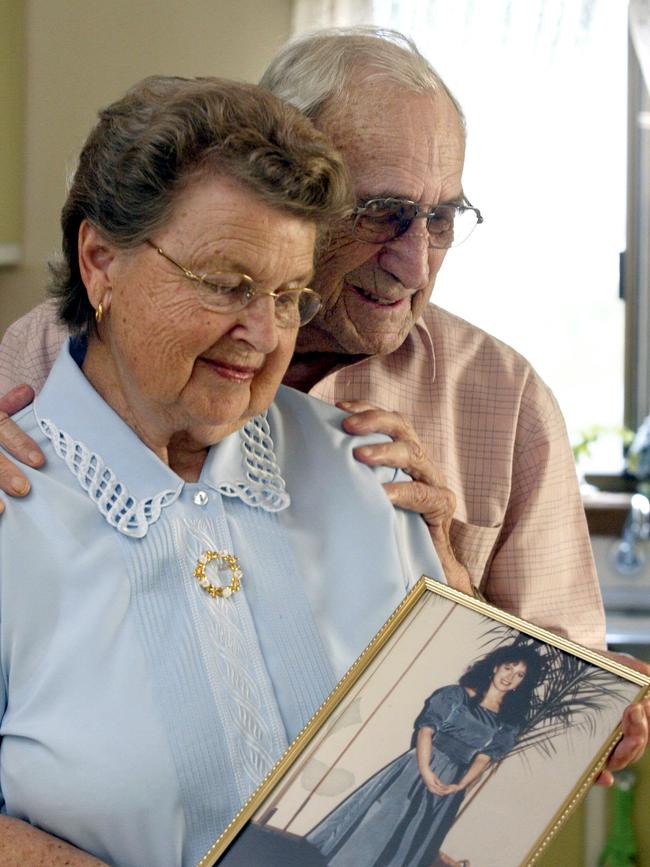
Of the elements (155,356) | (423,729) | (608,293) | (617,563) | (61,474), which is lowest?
(617,563)

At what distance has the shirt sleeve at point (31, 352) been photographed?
62.7 inches

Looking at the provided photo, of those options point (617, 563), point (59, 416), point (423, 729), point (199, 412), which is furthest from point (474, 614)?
point (617, 563)

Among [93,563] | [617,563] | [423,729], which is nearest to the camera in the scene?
[423,729]

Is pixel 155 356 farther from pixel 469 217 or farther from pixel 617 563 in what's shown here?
pixel 617 563

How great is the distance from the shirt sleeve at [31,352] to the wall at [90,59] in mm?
2161

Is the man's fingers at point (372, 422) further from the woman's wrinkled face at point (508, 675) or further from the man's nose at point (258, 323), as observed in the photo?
the woman's wrinkled face at point (508, 675)

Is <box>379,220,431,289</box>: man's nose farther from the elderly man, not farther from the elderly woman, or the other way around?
the elderly woman

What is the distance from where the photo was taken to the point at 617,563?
3.23 m

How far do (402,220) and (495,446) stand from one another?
0.34 metres

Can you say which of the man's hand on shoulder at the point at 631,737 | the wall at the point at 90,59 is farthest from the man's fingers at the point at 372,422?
the wall at the point at 90,59

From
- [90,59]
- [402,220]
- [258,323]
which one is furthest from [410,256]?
[90,59]

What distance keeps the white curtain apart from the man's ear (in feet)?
8.59

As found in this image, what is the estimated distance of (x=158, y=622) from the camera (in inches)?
43.1

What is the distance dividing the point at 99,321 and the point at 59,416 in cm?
10
